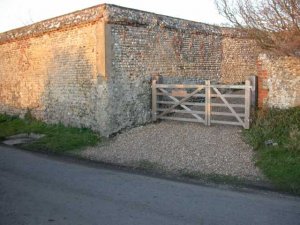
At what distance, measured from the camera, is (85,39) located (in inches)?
525

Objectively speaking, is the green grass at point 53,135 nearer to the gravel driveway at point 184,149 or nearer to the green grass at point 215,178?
the gravel driveway at point 184,149

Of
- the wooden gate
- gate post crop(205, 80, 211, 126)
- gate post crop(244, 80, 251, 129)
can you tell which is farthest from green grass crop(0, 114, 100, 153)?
gate post crop(244, 80, 251, 129)

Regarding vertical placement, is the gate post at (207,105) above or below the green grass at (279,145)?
above

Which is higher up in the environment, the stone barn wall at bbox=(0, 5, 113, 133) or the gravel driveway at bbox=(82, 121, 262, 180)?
the stone barn wall at bbox=(0, 5, 113, 133)

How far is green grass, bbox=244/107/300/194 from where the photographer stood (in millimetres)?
8125

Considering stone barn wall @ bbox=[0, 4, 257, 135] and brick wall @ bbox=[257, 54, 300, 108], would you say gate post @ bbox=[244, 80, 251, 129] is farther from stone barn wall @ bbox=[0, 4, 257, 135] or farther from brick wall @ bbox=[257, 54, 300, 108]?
stone barn wall @ bbox=[0, 4, 257, 135]

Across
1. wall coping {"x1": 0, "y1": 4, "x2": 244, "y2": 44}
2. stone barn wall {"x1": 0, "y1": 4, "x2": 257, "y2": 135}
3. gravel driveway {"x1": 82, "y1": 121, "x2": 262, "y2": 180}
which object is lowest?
gravel driveway {"x1": 82, "y1": 121, "x2": 262, "y2": 180}

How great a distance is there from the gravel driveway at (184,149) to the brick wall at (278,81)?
1.50 meters

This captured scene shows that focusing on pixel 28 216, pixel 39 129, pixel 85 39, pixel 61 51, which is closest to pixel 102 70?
pixel 85 39

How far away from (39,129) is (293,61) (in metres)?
9.18

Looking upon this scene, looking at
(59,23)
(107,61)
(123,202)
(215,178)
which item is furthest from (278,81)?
(59,23)

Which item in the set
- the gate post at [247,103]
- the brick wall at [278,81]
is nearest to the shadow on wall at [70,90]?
the gate post at [247,103]

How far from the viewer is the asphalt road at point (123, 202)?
19.0 feet

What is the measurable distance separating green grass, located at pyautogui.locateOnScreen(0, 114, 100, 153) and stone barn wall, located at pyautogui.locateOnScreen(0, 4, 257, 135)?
375 millimetres
